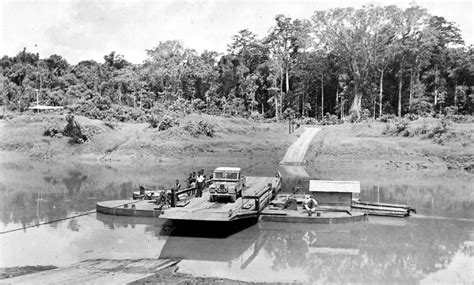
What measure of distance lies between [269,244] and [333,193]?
6.51 metres

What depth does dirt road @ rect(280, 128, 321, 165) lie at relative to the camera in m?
47.2

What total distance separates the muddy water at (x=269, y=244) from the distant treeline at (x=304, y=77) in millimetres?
38679

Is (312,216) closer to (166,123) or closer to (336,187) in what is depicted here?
(336,187)

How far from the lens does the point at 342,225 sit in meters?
22.0

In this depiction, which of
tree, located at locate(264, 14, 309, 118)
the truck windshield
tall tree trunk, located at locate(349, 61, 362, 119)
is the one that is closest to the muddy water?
the truck windshield

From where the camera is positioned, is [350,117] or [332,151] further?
[350,117]

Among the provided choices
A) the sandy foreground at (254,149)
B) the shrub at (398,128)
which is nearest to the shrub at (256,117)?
the sandy foreground at (254,149)

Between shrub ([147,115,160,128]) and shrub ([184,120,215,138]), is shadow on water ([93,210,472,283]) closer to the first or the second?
shrub ([184,120,215,138])

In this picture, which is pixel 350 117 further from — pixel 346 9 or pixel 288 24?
pixel 288 24

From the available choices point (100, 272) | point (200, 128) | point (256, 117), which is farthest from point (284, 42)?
point (100, 272)

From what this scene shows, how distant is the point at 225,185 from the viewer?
23.0 metres

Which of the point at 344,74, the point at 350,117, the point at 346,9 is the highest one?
the point at 346,9

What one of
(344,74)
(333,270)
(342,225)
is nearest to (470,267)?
(333,270)

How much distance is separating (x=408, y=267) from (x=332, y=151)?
109 feet
